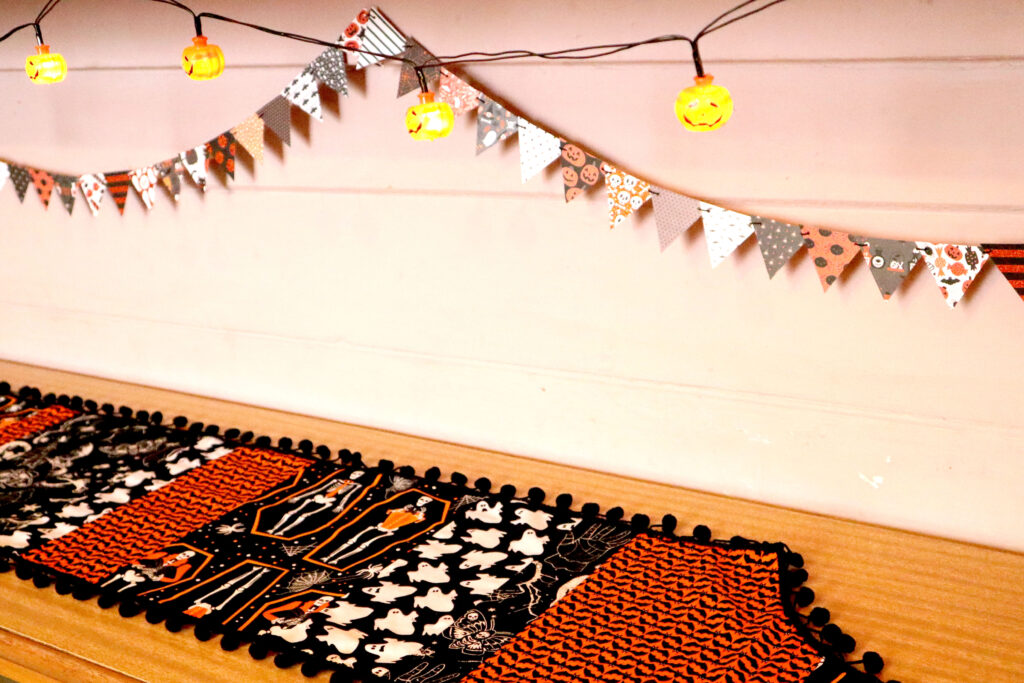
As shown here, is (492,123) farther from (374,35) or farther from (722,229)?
(722,229)

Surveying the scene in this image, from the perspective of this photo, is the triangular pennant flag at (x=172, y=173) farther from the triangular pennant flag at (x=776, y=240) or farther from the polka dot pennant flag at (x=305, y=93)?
the triangular pennant flag at (x=776, y=240)

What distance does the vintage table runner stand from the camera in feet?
4.21

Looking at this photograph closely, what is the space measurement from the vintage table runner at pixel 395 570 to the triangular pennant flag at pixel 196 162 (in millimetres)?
558

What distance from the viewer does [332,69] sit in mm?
1854

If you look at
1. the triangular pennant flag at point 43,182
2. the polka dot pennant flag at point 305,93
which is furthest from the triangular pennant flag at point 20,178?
the polka dot pennant flag at point 305,93

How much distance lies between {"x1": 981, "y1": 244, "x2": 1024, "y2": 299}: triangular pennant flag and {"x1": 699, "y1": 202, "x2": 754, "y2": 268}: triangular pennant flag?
331mm

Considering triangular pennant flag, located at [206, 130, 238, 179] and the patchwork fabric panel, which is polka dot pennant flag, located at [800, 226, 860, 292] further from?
triangular pennant flag, located at [206, 130, 238, 179]

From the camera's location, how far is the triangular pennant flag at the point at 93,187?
2.29 metres

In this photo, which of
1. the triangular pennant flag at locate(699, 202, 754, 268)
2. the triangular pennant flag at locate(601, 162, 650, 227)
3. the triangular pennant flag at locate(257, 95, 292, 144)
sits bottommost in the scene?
the triangular pennant flag at locate(699, 202, 754, 268)

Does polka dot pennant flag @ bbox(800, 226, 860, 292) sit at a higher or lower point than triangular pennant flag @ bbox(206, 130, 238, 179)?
lower

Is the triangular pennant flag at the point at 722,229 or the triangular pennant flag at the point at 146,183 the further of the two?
the triangular pennant flag at the point at 146,183

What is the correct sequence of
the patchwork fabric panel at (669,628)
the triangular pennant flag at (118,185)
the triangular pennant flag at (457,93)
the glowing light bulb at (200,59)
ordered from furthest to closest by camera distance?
the triangular pennant flag at (118,185) → the triangular pennant flag at (457,93) → the glowing light bulb at (200,59) → the patchwork fabric panel at (669,628)

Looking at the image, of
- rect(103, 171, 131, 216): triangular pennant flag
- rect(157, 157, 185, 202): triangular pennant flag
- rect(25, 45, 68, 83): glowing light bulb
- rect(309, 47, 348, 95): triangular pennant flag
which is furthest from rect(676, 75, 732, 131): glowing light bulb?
rect(103, 171, 131, 216): triangular pennant flag

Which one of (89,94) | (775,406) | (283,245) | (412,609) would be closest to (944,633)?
(775,406)
